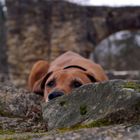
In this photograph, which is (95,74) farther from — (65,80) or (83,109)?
(83,109)

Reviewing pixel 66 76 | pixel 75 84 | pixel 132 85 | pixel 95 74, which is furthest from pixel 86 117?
pixel 95 74

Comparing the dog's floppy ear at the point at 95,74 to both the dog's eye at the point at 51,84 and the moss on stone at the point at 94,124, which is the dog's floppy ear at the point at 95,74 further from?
the moss on stone at the point at 94,124

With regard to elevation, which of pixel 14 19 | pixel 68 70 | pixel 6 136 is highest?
pixel 14 19

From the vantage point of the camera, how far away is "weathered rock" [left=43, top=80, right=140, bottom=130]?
5.30ft

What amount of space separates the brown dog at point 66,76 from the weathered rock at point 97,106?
144 centimetres

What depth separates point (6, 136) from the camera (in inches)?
65.7

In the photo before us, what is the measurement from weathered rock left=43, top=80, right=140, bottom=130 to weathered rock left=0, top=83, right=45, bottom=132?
10 cm

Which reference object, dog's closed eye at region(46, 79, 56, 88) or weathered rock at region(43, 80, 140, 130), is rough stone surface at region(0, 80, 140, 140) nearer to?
weathered rock at region(43, 80, 140, 130)

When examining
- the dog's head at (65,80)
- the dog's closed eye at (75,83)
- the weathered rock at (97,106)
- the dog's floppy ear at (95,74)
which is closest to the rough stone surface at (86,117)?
the weathered rock at (97,106)

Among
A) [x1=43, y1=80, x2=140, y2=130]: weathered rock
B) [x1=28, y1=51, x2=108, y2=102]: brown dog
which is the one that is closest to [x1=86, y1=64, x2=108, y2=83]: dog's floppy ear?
[x1=28, y1=51, x2=108, y2=102]: brown dog

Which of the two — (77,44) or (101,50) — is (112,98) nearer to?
(77,44)

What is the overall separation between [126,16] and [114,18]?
337 millimetres

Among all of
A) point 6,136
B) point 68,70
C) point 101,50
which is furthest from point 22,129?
point 101,50

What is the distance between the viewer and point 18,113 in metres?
2.32
